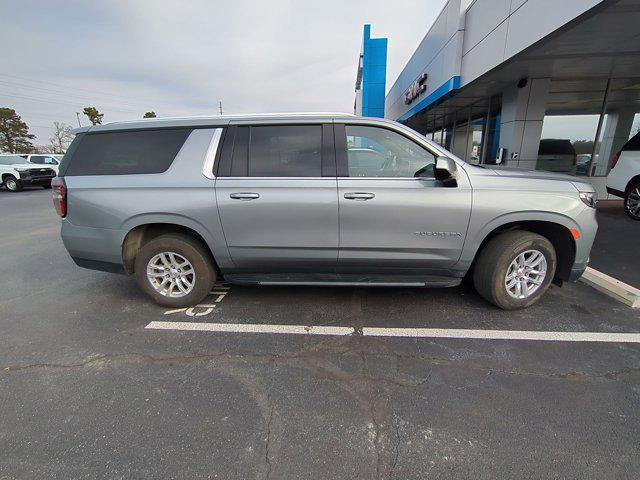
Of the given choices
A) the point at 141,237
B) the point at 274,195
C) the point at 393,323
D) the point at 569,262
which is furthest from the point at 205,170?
the point at 569,262

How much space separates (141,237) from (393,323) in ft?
9.34

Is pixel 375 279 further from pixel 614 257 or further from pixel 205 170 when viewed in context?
pixel 614 257

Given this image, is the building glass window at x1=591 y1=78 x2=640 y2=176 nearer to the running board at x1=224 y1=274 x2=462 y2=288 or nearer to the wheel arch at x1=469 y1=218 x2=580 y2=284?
the wheel arch at x1=469 y1=218 x2=580 y2=284

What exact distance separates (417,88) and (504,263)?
531 inches

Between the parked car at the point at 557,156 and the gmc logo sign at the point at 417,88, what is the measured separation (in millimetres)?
5505

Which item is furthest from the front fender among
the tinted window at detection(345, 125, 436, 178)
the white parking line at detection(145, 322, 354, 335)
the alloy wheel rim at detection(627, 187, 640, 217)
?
the alloy wheel rim at detection(627, 187, 640, 217)

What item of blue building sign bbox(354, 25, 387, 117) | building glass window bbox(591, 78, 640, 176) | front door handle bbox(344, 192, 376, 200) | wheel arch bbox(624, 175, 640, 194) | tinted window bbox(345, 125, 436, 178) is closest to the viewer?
front door handle bbox(344, 192, 376, 200)

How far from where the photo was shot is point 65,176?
11.3 ft

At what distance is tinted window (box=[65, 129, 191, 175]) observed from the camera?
334cm

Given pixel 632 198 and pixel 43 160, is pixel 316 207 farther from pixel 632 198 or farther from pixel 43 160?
Answer: pixel 43 160

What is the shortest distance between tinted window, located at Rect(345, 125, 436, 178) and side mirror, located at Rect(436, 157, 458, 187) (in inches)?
A: 5.7

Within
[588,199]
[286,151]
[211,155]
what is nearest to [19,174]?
[211,155]

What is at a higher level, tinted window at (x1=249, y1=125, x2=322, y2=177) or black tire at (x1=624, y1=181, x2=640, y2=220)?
tinted window at (x1=249, y1=125, x2=322, y2=177)

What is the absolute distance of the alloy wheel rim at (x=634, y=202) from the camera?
287 inches
